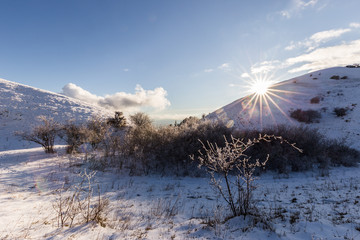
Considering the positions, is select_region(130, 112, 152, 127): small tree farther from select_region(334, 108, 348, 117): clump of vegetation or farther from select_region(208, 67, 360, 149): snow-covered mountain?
select_region(334, 108, 348, 117): clump of vegetation

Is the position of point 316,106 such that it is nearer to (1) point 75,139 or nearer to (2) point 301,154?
(2) point 301,154

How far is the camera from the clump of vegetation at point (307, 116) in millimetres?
23438

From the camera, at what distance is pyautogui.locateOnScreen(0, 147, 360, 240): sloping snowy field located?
3.29m

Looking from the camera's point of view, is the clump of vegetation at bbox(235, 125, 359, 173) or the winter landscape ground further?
the clump of vegetation at bbox(235, 125, 359, 173)

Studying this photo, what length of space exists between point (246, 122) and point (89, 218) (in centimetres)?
2361

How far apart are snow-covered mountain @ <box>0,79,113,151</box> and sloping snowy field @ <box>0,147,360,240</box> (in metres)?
14.8

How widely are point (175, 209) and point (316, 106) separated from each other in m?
30.5

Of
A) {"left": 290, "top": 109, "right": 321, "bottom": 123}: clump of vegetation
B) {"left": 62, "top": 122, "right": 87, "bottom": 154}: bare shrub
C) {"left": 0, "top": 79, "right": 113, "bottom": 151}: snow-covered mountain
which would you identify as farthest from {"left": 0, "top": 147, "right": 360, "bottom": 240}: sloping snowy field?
{"left": 290, "top": 109, "right": 321, "bottom": 123}: clump of vegetation

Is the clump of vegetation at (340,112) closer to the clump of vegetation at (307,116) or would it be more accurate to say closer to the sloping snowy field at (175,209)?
the clump of vegetation at (307,116)

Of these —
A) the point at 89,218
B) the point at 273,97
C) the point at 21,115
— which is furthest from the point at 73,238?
the point at 273,97

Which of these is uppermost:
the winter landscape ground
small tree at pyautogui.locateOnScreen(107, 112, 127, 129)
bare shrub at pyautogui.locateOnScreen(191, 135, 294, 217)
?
small tree at pyautogui.locateOnScreen(107, 112, 127, 129)

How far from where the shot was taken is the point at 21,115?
81.9ft

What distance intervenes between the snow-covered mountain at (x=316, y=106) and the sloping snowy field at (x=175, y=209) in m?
11.8

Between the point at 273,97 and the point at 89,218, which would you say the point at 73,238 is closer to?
the point at 89,218
